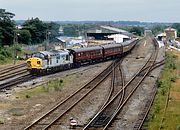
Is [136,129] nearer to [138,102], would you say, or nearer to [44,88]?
[138,102]

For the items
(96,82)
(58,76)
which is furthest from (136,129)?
(58,76)

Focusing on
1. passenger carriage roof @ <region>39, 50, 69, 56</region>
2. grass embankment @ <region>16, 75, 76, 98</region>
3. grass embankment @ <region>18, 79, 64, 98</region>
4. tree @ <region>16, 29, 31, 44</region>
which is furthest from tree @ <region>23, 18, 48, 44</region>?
grass embankment @ <region>18, 79, 64, 98</region>

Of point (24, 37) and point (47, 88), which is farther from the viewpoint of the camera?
point (24, 37)

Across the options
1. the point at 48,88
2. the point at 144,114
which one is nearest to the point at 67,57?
the point at 48,88

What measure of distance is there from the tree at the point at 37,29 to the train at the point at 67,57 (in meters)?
27.7

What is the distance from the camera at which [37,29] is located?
9538 centimetres

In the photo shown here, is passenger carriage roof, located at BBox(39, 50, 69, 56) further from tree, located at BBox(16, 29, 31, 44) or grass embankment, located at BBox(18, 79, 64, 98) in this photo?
tree, located at BBox(16, 29, 31, 44)

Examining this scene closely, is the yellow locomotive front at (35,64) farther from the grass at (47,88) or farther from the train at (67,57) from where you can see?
the grass at (47,88)

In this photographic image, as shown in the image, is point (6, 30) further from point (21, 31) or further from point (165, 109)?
point (165, 109)

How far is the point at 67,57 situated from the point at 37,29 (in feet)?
→ 150

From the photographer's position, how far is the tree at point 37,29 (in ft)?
308

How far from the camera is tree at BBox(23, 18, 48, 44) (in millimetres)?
93981

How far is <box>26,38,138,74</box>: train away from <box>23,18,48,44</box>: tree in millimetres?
27723

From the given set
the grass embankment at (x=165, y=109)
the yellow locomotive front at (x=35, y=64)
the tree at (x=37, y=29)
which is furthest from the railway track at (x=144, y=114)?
the tree at (x=37, y=29)
